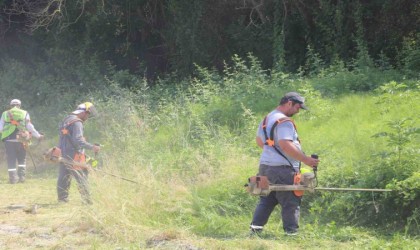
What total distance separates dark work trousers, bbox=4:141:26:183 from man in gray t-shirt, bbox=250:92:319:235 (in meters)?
7.85

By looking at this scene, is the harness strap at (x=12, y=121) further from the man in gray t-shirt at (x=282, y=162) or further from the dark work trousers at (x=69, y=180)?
the man in gray t-shirt at (x=282, y=162)

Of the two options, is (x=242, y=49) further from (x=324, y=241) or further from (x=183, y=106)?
(x=324, y=241)

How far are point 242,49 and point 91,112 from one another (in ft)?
32.0

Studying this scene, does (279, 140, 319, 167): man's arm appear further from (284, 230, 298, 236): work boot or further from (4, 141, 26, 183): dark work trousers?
(4, 141, 26, 183): dark work trousers

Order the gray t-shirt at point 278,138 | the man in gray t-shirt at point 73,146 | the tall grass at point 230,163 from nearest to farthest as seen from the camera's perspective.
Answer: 1. the gray t-shirt at point 278,138
2. the tall grass at point 230,163
3. the man in gray t-shirt at point 73,146

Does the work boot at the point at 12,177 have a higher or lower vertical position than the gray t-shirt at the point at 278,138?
lower

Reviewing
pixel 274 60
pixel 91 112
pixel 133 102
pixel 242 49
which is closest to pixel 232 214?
pixel 91 112

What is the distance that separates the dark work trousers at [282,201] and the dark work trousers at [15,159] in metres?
7.87

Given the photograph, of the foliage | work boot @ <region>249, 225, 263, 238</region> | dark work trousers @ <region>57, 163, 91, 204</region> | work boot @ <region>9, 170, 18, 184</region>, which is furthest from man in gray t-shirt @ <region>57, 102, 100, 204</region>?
the foliage

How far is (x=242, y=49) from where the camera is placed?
19469 mm

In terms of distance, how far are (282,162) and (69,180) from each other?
4702 mm

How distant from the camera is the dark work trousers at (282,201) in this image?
23.2ft

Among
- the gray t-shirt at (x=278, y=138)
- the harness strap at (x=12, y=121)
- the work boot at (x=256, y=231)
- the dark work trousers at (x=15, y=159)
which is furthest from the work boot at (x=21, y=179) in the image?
the gray t-shirt at (x=278, y=138)

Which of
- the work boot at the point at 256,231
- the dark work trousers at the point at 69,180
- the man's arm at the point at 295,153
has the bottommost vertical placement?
the work boot at the point at 256,231
